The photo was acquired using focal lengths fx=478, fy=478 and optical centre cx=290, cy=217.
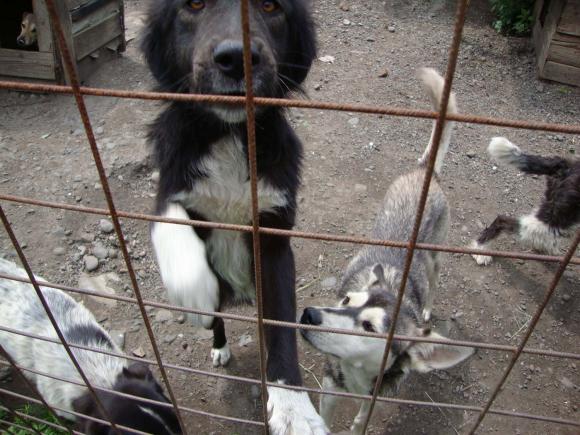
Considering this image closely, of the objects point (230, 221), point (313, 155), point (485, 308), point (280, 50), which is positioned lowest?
point (485, 308)

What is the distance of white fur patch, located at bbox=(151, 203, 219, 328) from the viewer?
76.2 inches

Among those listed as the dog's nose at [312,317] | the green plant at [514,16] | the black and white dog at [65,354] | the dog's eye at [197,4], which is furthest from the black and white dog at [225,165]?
the green plant at [514,16]

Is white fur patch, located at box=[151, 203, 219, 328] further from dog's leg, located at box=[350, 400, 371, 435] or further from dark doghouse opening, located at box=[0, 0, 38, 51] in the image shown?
dark doghouse opening, located at box=[0, 0, 38, 51]

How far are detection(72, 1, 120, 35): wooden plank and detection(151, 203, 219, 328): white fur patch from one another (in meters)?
3.90

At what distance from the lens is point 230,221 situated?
2.45 meters

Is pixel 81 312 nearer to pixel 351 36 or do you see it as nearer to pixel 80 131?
pixel 80 131

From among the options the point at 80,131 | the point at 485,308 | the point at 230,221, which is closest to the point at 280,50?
the point at 230,221

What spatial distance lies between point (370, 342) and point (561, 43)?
493 centimetres

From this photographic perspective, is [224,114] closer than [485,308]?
Yes

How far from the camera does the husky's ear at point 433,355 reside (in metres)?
2.15

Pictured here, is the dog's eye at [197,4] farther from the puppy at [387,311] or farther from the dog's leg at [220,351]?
the dog's leg at [220,351]

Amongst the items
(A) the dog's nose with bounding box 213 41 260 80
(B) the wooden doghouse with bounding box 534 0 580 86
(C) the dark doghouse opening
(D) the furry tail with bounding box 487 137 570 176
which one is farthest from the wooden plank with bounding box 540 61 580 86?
(C) the dark doghouse opening

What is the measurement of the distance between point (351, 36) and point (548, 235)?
3.92m

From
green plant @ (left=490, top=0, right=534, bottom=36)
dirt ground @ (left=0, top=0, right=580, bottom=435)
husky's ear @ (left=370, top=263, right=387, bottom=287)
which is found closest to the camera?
husky's ear @ (left=370, top=263, right=387, bottom=287)
